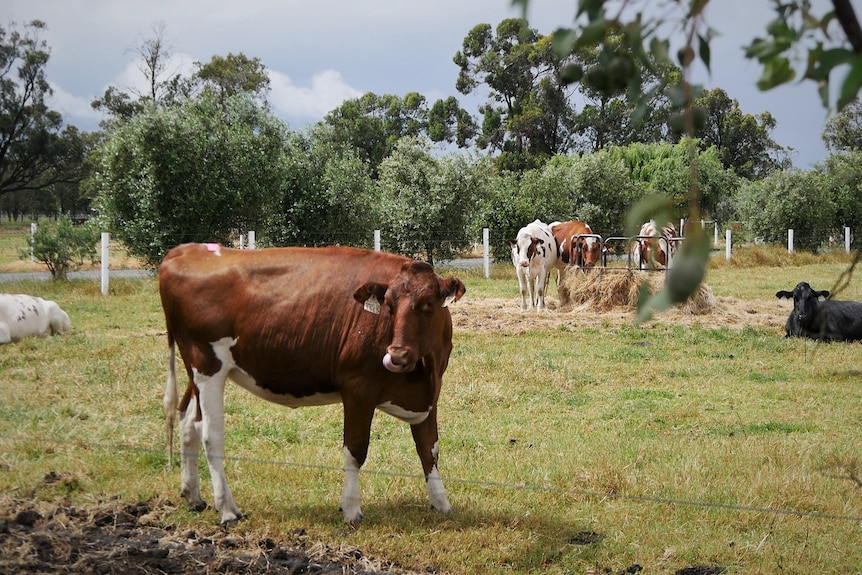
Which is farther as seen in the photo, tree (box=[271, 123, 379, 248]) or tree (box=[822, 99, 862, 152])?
tree (box=[822, 99, 862, 152])

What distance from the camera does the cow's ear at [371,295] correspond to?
4875mm

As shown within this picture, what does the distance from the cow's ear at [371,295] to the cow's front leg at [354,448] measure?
0.59m

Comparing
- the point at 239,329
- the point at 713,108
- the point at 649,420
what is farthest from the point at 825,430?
the point at 713,108

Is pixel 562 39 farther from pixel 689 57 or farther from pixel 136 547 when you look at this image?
pixel 136 547

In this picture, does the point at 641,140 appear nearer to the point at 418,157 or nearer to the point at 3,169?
the point at 418,157

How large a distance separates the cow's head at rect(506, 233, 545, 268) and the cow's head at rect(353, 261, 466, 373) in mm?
11001

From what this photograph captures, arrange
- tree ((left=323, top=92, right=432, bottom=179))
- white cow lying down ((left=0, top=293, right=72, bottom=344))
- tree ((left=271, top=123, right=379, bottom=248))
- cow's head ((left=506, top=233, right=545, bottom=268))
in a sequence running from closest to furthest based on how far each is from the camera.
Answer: white cow lying down ((left=0, top=293, right=72, bottom=344)) → cow's head ((left=506, top=233, right=545, bottom=268)) → tree ((left=271, top=123, right=379, bottom=248)) → tree ((left=323, top=92, right=432, bottom=179))

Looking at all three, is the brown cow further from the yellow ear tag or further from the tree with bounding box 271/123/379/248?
the yellow ear tag

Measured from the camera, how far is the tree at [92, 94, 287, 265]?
18.0 m

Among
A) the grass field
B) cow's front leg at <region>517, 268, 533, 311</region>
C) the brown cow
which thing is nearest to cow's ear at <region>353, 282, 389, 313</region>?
the grass field

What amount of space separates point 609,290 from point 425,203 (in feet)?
36.8

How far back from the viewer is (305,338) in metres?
5.04

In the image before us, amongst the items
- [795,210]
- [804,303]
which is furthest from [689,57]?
[795,210]

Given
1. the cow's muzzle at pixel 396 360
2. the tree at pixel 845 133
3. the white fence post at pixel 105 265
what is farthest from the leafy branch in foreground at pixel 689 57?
the tree at pixel 845 133
